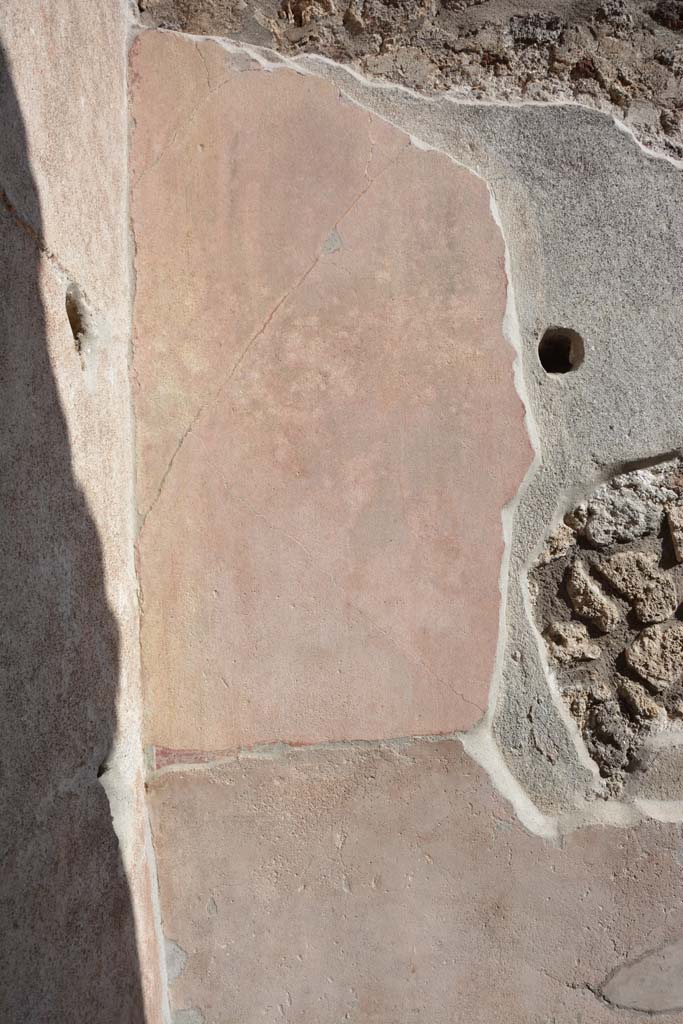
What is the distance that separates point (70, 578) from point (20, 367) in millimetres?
362

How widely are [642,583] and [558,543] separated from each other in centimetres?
21

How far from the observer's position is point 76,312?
60.2 inches

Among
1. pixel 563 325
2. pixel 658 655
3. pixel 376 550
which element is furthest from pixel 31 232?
pixel 658 655

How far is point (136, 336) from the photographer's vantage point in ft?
5.63

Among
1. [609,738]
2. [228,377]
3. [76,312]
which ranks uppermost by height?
[76,312]

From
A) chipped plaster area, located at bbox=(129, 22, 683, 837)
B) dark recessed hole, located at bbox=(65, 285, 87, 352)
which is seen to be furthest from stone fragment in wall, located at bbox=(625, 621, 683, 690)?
dark recessed hole, located at bbox=(65, 285, 87, 352)

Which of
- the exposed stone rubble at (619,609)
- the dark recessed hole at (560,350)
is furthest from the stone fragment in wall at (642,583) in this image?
the dark recessed hole at (560,350)

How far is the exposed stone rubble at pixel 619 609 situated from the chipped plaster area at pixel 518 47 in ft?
2.65

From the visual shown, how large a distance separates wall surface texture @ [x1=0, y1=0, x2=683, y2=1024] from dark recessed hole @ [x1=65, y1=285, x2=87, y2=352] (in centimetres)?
5

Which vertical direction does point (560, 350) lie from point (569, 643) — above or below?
above

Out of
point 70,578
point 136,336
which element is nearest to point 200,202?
point 136,336

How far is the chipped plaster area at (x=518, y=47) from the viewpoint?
74.2 inches

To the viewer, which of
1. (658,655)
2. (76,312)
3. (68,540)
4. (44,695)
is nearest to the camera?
(44,695)

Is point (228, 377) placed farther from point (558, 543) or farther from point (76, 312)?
point (558, 543)
